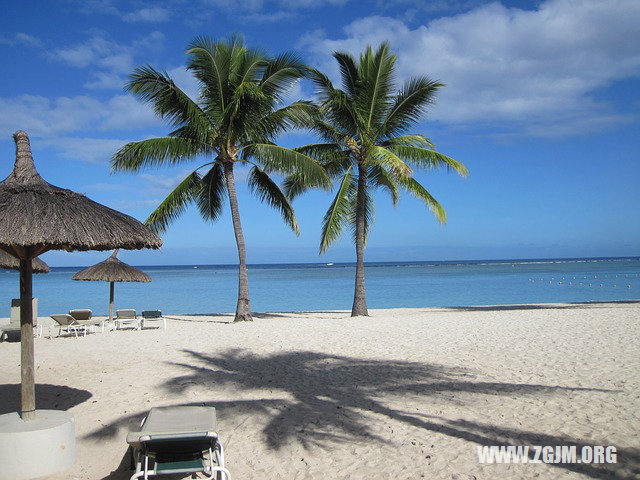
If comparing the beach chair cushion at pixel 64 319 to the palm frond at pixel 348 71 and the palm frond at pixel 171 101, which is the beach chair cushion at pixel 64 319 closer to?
the palm frond at pixel 171 101

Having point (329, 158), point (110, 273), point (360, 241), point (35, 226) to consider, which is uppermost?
point (329, 158)

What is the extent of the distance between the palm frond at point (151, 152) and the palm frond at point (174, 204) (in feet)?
2.98

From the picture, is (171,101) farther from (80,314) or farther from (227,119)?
(80,314)

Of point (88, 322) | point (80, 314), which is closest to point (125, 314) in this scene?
point (88, 322)

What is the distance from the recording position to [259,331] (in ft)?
39.3

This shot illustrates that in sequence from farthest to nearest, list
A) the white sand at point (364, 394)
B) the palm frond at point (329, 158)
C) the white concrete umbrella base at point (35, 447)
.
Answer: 1. the palm frond at point (329, 158)
2. the white sand at point (364, 394)
3. the white concrete umbrella base at point (35, 447)

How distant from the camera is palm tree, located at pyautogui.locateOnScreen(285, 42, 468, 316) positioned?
1423cm

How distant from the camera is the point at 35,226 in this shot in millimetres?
4598

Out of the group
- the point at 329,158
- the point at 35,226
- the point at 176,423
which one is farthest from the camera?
the point at 329,158

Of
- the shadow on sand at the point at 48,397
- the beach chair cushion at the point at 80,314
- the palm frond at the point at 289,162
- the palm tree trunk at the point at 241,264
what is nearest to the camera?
the shadow on sand at the point at 48,397

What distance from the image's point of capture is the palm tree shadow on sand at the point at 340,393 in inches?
188

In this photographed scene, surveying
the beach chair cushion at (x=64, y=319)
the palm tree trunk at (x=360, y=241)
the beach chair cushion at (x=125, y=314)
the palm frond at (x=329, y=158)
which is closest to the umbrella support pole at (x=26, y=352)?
the beach chair cushion at (x=64, y=319)

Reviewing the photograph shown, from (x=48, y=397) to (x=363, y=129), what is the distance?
1079 centimetres

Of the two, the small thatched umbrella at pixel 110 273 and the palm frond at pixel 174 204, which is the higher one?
the palm frond at pixel 174 204
